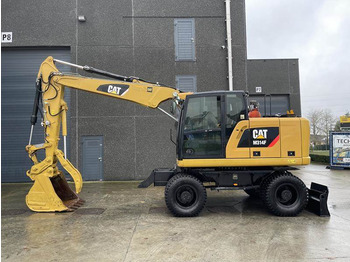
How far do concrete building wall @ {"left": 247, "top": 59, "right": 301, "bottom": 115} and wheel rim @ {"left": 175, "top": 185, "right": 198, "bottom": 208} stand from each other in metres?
15.8

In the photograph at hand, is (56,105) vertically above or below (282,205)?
above

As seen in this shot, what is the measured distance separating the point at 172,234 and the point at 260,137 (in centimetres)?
271

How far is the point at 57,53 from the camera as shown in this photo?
11062 mm

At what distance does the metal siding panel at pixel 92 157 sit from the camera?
34.7 feet

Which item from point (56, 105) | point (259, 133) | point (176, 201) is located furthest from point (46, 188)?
point (259, 133)

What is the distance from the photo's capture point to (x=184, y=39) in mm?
11125

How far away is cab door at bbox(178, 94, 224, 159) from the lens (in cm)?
568

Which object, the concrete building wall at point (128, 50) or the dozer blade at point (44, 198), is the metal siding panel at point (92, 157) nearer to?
the concrete building wall at point (128, 50)

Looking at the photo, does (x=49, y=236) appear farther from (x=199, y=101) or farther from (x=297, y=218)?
(x=297, y=218)

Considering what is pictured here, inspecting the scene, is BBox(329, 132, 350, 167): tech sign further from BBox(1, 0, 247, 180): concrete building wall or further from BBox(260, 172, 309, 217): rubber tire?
BBox(260, 172, 309, 217): rubber tire

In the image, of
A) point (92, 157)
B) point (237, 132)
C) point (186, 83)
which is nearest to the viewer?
point (237, 132)

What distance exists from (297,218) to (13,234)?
5.60 metres

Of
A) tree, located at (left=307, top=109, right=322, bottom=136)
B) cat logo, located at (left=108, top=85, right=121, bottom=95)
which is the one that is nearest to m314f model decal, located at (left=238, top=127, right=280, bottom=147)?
cat logo, located at (left=108, top=85, right=121, bottom=95)

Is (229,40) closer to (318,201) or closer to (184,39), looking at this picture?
(184,39)
